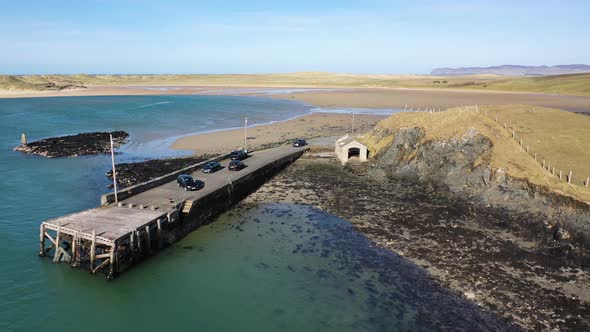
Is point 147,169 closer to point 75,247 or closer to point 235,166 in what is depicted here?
point 235,166

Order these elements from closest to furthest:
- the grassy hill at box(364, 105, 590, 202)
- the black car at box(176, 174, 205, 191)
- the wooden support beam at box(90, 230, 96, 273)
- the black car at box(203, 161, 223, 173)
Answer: the wooden support beam at box(90, 230, 96, 273) → the black car at box(176, 174, 205, 191) → the grassy hill at box(364, 105, 590, 202) → the black car at box(203, 161, 223, 173)

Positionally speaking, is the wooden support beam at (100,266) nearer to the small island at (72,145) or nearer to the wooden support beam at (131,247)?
the wooden support beam at (131,247)

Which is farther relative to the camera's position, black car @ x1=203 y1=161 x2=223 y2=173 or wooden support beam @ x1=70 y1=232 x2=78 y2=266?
black car @ x1=203 y1=161 x2=223 y2=173

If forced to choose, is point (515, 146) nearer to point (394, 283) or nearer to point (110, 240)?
point (394, 283)

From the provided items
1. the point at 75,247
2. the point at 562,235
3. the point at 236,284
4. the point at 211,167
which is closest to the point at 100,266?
the point at 75,247

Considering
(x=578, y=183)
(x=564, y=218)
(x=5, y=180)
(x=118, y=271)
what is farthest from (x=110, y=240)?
(x=578, y=183)

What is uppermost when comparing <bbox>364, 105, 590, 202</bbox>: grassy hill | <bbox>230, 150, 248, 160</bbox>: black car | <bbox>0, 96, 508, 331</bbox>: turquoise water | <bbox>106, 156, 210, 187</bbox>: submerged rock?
<bbox>364, 105, 590, 202</bbox>: grassy hill

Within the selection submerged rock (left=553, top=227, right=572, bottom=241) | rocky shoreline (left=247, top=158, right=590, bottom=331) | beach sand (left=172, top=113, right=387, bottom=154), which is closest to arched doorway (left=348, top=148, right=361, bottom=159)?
rocky shoreline (left=247, top=158, right=590, bottom=331)

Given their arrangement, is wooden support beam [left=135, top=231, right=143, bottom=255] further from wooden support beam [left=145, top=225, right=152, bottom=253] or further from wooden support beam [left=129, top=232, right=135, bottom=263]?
wooden support beam [left=145, top=225, right=152, bottom=253]
